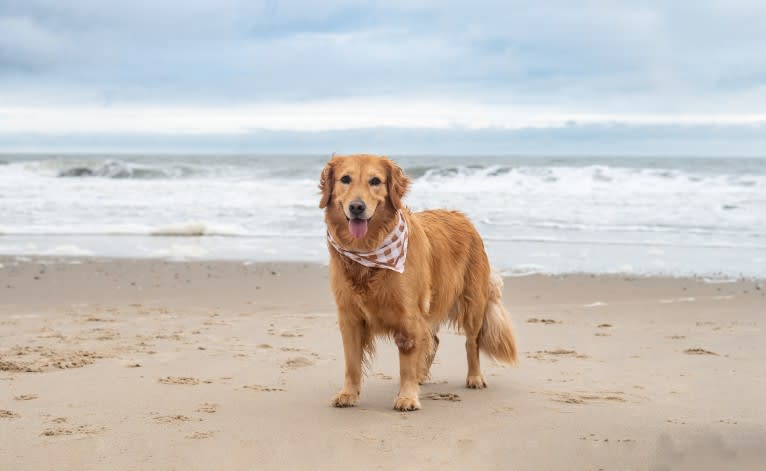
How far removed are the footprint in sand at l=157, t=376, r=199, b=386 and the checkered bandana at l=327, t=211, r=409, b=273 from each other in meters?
1.42

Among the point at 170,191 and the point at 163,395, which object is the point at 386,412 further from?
the point at 170,191

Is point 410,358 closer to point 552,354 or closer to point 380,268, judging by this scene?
point 380,268

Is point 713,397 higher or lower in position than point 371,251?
lower

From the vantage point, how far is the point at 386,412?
4.84 meters

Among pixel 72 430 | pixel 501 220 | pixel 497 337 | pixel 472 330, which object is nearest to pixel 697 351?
pixel 497 337

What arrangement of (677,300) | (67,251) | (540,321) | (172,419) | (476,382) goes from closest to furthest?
(172,419), (476,382), (540,321), (677,300), (67,251)

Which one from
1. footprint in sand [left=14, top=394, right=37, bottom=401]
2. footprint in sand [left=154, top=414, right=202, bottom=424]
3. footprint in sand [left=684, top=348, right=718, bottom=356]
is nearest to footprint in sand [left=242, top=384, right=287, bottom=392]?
footprint in sand [left=154, top=414, right=202, bottom=424]

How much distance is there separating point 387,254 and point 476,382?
1.33m

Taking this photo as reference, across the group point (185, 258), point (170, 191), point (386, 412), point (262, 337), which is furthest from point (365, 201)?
point (170, 191)

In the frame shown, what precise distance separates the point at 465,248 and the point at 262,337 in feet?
7.23

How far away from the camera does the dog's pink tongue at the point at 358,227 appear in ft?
15.3

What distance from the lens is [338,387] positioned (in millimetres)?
5492

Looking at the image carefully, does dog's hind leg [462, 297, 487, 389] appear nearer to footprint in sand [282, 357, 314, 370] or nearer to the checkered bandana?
the checkered bandana

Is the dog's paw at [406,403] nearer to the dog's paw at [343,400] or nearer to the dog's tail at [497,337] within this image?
the dog's paw at [343,400]
